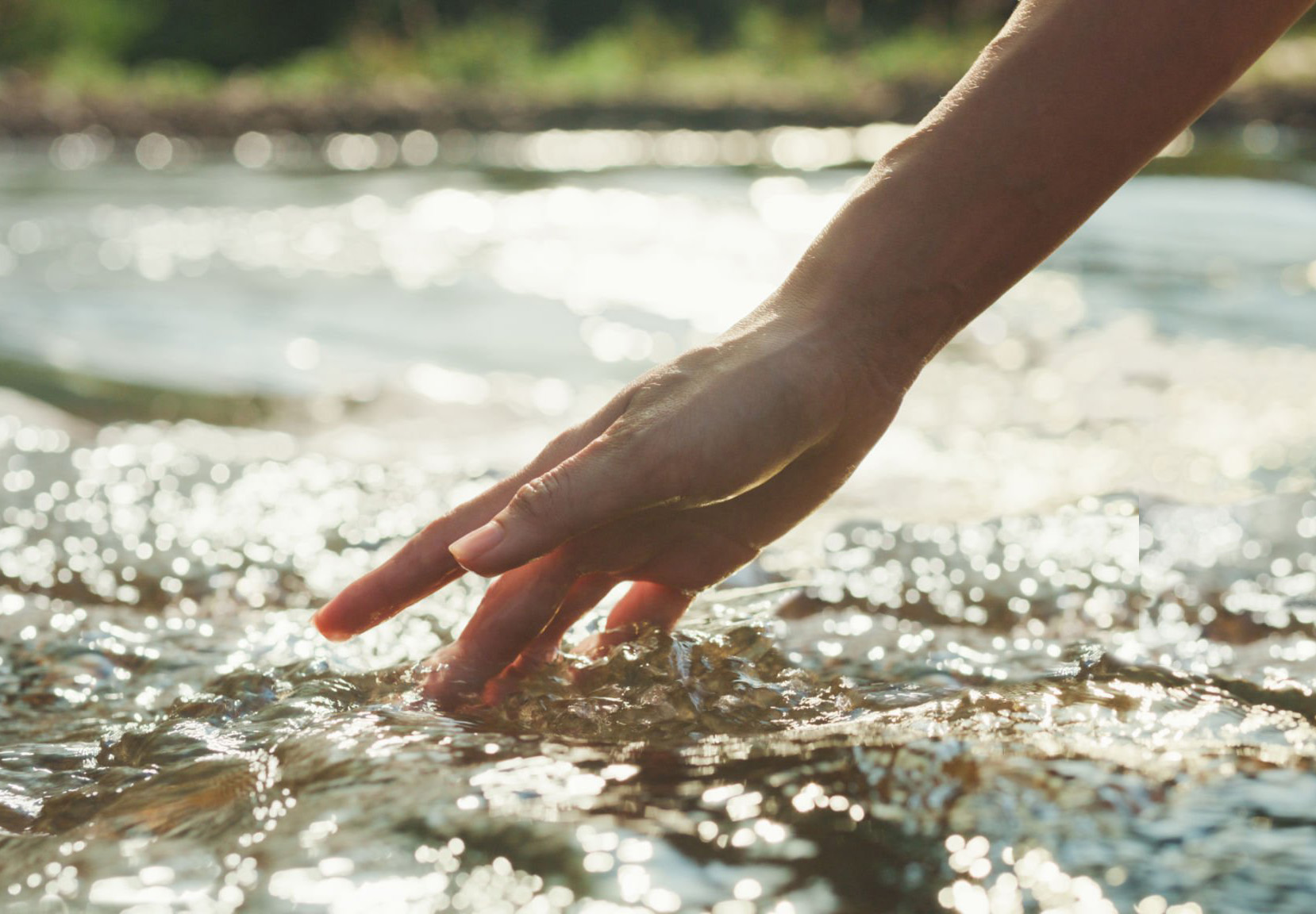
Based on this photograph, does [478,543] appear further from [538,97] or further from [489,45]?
[489,45]

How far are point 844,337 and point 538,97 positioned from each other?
19.0 m

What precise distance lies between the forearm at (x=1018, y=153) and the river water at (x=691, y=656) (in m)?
0.50

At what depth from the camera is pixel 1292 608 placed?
79.4 inches

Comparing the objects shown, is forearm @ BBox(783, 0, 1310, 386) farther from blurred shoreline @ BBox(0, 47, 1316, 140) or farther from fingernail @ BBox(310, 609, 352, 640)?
blurred shoreline @ BBox(0, 47, 1316, 140)

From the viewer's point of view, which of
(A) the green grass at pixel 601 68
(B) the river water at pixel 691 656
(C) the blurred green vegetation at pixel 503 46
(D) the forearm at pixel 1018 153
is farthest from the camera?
(C) the blurred green vegetation at pixel 503 46

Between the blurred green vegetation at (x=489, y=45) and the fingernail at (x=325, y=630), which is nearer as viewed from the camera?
the fingernail at (x=325, y=630)

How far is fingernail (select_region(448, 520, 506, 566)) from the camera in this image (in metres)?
1.38

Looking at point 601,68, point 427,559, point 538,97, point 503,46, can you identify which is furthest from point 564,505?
point 503,46

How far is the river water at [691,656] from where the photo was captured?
3.53ft

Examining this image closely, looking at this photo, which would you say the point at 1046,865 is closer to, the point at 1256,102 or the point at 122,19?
the point at 1256,102

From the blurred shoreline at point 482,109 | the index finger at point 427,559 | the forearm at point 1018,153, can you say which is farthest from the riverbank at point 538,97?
the index finger at point 427,559

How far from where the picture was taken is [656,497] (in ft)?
4.71

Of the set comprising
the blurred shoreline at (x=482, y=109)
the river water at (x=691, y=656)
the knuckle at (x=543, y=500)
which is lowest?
the river water at (x=691, y=656)

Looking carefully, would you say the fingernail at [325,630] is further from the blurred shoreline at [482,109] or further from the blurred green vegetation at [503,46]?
the blurred green vegetation at [503,46]
